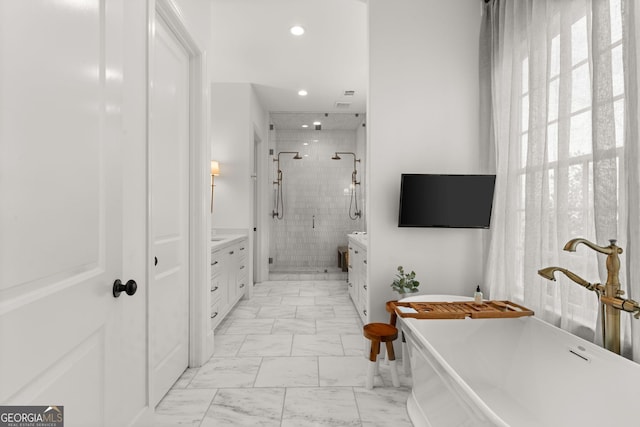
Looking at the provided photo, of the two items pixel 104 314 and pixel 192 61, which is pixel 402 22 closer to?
pixel 192 61

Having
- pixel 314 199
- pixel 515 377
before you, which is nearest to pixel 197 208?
pixel 515 377

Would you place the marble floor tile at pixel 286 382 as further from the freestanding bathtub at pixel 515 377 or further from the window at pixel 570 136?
the window at pixel 570 136

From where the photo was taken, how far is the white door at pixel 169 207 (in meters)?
1.97

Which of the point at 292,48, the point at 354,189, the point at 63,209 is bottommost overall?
the point at 63,209

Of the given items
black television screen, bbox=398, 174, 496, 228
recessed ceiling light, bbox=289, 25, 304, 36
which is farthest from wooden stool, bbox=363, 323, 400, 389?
recessed ceiling light, bbox=289, 25, 304, 36

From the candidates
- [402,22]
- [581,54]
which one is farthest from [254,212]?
[581,54]

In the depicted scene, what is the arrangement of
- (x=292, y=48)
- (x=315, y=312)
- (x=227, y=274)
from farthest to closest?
(x=315, y=312) < (x=292, y=48) < (x=227, y=274)

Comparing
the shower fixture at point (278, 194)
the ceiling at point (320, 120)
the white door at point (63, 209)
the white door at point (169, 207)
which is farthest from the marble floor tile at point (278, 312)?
the ceiling at point (320, 120)

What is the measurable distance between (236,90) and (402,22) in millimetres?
2779

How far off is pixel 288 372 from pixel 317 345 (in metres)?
0.56

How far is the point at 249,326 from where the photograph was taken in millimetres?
3541

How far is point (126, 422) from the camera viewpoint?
1.46 m

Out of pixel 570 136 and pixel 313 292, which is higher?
pixel 570 136

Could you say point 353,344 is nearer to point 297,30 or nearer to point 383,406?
point 383,406
